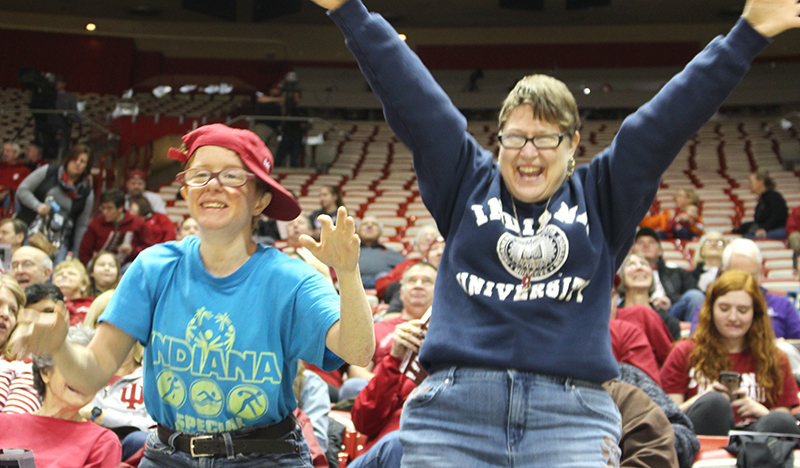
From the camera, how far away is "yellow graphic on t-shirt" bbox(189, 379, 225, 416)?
5.22 ft

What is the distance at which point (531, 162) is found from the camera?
56.3 inches

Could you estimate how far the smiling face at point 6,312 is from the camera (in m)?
2.88

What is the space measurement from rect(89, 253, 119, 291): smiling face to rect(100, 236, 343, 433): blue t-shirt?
303 centimetres

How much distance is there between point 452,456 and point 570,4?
1332cm

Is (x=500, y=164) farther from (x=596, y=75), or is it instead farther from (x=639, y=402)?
(x=596, y=75)

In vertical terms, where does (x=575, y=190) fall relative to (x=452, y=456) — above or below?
above

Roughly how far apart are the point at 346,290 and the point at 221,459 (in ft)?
1.53

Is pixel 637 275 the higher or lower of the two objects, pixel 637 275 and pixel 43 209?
the lower

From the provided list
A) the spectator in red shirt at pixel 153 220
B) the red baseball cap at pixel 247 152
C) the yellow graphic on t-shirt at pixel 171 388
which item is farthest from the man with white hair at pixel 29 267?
the yellow graphic on t-shirt at pixel 171 388

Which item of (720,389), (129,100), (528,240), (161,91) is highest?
(161,91)

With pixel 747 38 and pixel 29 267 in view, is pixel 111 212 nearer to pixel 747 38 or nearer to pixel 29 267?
pixel 29 267

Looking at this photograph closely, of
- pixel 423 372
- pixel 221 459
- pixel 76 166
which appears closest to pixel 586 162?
pixel 76 166

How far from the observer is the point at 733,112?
15125 millimetres

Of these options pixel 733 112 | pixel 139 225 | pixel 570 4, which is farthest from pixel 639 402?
pixel 733 112
